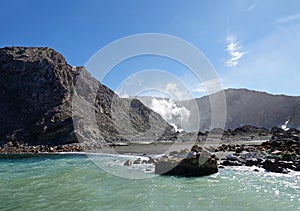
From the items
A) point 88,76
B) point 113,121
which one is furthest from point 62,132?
point 88,76

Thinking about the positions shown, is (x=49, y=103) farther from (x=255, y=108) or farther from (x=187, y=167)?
(x=255, y=108)

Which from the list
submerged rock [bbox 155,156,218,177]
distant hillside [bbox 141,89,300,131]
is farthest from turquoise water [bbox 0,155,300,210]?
distant hillside [bbox 141,89,300,131]

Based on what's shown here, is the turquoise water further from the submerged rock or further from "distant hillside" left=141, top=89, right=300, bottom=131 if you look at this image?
"distant hillside" left=141, top=89, right=300, bottom=131

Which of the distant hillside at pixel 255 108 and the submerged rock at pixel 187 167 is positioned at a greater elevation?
the distant hillside at pixel 255 108

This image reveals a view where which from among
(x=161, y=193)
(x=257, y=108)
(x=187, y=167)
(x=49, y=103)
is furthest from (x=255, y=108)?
(x=161, y=193)

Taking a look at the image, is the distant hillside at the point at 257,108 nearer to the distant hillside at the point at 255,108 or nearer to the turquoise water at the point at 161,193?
the distant hillside at the point at 255,108

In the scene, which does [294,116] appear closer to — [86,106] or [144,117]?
[144,117]

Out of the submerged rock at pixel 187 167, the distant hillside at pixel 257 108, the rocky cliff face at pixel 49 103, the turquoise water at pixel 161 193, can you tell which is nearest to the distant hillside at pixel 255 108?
the distant hillside at pixel 257 108

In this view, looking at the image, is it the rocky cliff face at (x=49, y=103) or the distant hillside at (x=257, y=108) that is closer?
the rocky cliff face at (x=49, y=103)
